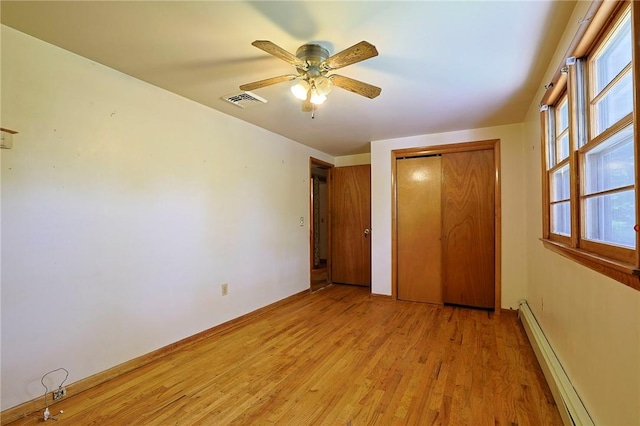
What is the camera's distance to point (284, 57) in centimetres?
167

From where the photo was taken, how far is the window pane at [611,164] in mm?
1221

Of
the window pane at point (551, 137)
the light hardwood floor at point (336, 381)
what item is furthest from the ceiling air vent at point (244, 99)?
the window pane at point (551, 137)

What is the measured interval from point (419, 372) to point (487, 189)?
2.50 m

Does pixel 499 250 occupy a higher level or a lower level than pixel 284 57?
lower

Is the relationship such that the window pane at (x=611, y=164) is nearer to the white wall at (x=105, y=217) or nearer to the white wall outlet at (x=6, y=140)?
the white wall at (x=105, y=217)

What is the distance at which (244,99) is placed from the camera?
2748mm

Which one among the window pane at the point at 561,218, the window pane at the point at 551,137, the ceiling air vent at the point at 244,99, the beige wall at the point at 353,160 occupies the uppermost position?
the ceiling air vent at the point at 244,99

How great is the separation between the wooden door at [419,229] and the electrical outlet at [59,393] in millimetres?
3592

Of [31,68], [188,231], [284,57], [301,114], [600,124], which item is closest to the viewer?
[600,124]

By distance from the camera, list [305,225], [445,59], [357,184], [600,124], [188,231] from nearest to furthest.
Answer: [600,124] → [445,59] → [188,231] → [305,225] → [357,184]

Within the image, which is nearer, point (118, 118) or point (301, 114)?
point (118, 118)

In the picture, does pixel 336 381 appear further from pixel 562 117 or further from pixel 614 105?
pixel 562 117

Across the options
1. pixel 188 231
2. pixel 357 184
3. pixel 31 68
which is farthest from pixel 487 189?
pixel 31 68

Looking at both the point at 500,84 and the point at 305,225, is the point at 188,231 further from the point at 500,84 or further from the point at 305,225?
the point at 500,84
